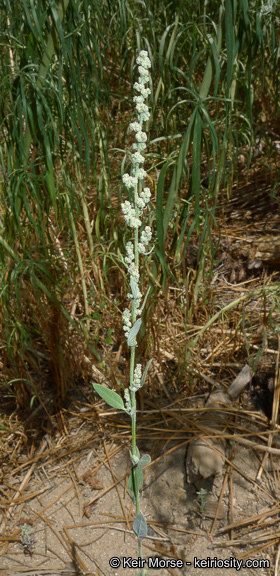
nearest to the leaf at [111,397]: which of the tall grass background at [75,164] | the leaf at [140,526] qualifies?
the leaf at [140,526]

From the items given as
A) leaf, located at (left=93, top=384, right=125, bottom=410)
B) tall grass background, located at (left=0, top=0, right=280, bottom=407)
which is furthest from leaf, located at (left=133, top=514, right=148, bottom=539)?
tall grass background, located at (left=0, top=0, right=280, bottom=407)

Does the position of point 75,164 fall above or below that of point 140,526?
above

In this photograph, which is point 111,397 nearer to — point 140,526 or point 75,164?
point 140,526

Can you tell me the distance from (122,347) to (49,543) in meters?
0.63

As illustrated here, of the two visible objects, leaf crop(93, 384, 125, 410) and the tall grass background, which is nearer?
leaf crop(93, 384, 125, 410)

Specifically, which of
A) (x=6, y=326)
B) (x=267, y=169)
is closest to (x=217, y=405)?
(x=6, y=326)

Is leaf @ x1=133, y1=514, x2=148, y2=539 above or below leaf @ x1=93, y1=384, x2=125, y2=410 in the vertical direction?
below

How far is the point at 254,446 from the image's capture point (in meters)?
1.48

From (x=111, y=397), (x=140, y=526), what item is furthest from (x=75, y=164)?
(x=140, y=526)

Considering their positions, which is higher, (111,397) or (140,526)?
(111,397)

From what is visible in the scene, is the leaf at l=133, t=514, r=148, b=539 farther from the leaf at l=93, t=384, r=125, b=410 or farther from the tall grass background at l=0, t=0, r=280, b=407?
the tall grass background at l=0, t=0, r=280, b=407

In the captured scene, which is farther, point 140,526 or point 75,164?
point 75,164

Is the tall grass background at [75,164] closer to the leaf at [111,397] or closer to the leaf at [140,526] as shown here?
the leaf at [111,397]

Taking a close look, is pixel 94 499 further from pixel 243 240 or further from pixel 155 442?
pixel 243 240
